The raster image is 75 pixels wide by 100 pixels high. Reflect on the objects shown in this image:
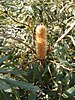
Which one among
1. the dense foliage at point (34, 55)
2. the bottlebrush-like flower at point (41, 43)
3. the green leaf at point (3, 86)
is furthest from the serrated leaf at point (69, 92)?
the green leaf at point (3, 86)

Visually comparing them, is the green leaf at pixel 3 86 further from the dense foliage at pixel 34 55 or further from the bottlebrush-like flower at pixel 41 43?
the bottlebrush-like flower at pixel 41 43

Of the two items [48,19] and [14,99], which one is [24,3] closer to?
[48,19]

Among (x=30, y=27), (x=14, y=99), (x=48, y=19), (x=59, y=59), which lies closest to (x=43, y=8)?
(x=48, y=19)

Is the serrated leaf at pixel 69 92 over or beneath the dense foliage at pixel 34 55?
beneath

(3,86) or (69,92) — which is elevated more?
(3,86)

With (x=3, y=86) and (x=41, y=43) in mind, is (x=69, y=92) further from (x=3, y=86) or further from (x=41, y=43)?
(x=3, y=86)

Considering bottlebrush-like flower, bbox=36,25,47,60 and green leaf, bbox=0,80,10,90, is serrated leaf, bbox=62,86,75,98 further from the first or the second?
green leaf, bbox=0,80,10,90

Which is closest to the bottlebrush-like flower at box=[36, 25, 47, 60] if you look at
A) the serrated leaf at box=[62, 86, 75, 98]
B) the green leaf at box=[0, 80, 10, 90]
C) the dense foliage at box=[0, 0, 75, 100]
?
the dense foliage at box=[0, 0, 75, 100]

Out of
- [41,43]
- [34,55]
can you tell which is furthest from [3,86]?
[34,55]

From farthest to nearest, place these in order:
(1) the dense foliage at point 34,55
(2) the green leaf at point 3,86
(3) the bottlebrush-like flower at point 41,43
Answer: (3) the bottlebrush-like flower at point 41,43, (1) the dense foliage at point 34,55, (2) the green leaf at point 3,86
